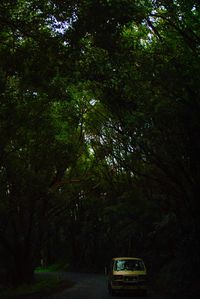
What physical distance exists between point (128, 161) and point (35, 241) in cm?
904

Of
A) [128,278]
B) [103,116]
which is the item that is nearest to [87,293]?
[128,278]

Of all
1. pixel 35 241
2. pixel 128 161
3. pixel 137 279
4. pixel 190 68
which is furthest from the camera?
pixel 35 241

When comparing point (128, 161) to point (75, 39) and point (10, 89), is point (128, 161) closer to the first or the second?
point (10, 89)

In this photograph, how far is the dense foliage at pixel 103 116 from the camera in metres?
12.1

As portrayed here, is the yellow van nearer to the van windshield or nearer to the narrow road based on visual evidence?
the van windshield

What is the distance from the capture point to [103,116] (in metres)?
24.2

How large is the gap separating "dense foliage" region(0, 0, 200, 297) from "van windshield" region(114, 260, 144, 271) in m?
1.67

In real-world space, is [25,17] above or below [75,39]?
above

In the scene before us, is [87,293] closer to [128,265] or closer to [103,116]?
[128,265]

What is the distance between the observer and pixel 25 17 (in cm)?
1195

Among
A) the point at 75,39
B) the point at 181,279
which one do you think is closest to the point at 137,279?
the point at 181,279

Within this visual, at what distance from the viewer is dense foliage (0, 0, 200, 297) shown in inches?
476

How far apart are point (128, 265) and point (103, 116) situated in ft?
25.4

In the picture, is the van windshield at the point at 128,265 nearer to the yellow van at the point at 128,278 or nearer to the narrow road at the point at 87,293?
the yellow van at the point at 128,278
